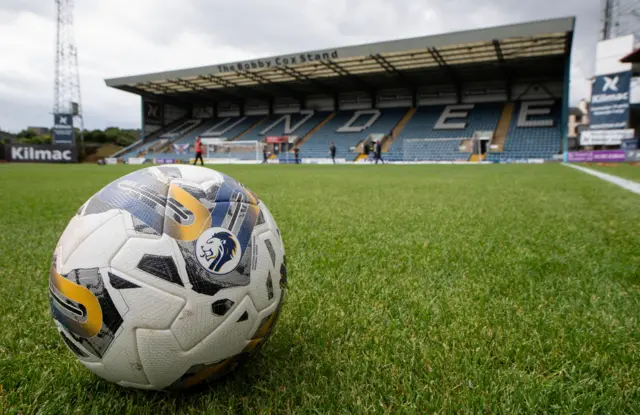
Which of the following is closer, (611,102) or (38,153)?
(611,102)

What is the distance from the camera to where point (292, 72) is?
31.1 metres

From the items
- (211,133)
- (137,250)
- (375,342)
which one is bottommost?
(375,342)

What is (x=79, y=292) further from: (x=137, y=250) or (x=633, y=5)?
(x=633, y=5)

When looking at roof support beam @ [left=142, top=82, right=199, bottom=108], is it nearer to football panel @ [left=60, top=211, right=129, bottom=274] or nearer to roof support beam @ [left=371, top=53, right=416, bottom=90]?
roof support beam @ [left=371, top=53, right=416, bottom=90]

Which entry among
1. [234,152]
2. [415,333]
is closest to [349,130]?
[234,152]

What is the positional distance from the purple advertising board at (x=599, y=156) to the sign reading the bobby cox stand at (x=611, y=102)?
7.14 feet

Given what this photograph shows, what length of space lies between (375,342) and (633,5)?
4365cm

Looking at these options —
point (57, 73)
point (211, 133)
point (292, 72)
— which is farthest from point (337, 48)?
point (57, 73)

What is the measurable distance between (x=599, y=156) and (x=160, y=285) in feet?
90.6

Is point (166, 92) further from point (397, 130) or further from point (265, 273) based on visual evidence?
point (265, 273)

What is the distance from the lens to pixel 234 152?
33125mm

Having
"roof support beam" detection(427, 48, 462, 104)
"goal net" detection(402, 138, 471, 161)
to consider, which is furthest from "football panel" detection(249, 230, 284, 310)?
"goal net" detection(402, 138, 471, 161)

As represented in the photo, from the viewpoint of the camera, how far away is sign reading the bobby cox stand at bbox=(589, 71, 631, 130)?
78.2 ft

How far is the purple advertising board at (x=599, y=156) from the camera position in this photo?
2242 centimetres
